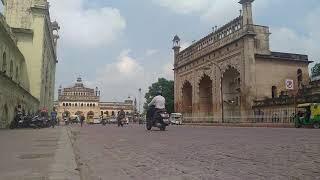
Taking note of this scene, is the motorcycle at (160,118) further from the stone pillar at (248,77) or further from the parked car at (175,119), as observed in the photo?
the parked car at (175,119)

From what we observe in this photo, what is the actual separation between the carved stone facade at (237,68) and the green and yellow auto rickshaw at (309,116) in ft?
45.5

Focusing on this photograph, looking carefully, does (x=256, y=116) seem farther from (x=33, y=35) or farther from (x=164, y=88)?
(x=164, y=88)

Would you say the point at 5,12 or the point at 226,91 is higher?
the point at 5,12

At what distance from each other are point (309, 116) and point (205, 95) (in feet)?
99.6

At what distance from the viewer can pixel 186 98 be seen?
64.9m

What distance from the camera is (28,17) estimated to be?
42.3m

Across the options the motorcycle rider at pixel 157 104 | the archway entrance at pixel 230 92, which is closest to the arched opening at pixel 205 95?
the archway entrance at pixel 230 92

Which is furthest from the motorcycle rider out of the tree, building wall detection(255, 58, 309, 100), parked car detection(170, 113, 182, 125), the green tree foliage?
the tree

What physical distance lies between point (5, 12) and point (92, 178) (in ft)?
135

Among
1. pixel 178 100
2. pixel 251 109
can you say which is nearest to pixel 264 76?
pixel 251 109

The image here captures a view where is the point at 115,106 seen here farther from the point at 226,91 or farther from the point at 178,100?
the point at 226,91

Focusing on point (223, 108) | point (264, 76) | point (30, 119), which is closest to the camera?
point (30, 119)

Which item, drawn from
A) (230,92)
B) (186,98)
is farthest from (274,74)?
(186,98)

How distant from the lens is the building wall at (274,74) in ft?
149
